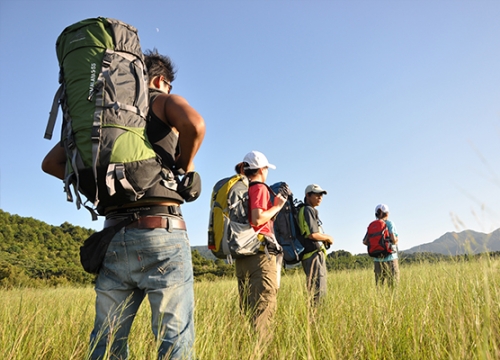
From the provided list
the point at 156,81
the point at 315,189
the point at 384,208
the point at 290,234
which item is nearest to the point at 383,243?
the point at 384,208

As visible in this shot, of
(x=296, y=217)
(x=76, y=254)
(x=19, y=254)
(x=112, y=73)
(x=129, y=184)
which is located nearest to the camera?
(x=129, y=184)

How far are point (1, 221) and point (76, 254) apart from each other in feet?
20.8

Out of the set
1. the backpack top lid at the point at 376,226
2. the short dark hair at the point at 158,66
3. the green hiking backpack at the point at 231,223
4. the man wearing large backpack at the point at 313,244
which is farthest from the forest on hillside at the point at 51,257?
the short dark hair at the point at 158,66

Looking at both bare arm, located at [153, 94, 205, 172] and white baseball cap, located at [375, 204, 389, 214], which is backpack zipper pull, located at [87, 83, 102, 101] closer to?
bare arm, located at [153, 94, 205, 172]

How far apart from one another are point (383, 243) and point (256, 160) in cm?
402

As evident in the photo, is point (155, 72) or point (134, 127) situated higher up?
point (155, 72)

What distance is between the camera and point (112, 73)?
68.1 inches

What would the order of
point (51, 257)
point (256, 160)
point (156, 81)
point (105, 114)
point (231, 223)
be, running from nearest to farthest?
point (105, 114)
point (156, 81)
point (231, 223)
point (256, 160)
point (51, 257)

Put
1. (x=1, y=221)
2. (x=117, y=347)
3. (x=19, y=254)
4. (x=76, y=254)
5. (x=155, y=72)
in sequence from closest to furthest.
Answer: (x=117, y=347) → (x=155, y=72) → (x=19, y=254) → (x=76, y=254) → (x=1, y=221)

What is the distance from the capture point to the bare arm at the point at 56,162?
197 cm

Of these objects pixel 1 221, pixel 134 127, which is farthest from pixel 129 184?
pixel 1 221

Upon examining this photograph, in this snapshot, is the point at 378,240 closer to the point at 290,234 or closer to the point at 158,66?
the point at 290,234

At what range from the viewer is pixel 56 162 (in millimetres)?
1968

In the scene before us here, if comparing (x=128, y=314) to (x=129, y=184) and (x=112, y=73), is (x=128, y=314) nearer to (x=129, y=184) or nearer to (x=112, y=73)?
(x=129, y=184)
